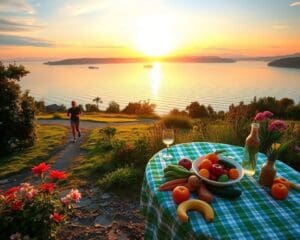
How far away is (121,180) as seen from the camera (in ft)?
16.4

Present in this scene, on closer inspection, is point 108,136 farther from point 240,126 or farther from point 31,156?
point 240,126

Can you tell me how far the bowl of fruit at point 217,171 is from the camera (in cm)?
220

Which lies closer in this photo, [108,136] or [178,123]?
[108,136]

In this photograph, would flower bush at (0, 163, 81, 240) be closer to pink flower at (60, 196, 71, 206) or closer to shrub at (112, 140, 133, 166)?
pink flower at (60, 196, 71, 206)

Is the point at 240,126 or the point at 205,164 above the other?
the point at 205,164

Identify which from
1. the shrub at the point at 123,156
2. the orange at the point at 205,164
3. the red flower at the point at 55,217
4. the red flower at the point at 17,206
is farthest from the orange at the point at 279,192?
the shrub at the point at 123,156

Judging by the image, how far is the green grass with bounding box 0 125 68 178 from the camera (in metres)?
6.81

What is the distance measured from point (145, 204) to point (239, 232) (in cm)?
137

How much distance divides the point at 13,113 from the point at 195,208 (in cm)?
837

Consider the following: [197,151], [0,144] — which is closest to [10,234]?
[197,151]

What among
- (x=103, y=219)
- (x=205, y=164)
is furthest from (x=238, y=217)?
(x=103, y=219)

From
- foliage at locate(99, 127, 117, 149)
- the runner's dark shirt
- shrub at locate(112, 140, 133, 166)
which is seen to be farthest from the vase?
the runner's dark shirt

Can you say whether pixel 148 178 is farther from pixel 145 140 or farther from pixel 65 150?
pixel 65 150

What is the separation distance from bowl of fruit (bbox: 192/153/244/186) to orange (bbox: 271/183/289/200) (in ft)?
0.98
